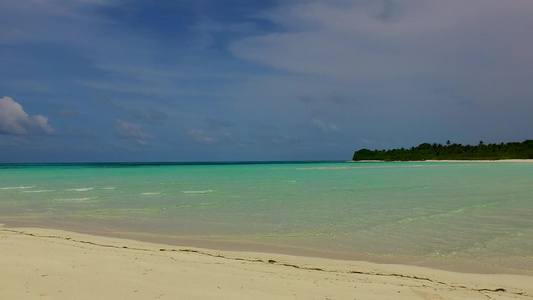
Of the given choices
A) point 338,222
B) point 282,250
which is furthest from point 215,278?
point 338,222

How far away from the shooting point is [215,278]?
18.9 ft

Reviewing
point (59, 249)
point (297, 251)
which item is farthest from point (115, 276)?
point (297, 251)

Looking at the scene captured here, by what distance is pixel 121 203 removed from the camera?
56.7 feet

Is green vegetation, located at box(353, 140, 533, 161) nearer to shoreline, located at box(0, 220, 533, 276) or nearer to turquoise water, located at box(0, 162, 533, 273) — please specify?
turquoise water, located at box(0, 162, 533, 273)

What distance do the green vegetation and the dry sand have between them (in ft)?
433

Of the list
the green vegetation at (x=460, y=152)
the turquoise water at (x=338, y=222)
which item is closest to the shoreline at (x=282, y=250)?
the turquoise water at (x=338, y=222)

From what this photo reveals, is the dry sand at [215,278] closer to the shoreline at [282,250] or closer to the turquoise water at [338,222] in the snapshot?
the shoreline at [282,250]

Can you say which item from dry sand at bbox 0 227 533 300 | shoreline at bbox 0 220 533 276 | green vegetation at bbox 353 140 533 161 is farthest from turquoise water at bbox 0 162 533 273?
green vegetation at bbox 353 140 533 161

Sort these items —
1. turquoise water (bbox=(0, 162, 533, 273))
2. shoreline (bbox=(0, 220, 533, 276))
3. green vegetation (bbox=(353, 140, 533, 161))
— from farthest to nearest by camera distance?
green vegetation (bbox=(353, 140, 533, 161)) < turquoise water (bbox=(0, 162, 533, 273)) < shoreline (bbox=(0, 220, 533, 276))

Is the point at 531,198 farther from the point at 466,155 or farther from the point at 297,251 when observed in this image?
the point at 466,155

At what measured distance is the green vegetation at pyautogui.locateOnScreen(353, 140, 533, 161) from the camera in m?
121

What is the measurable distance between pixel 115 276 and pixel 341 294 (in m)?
3.32

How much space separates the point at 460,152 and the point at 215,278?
14376 centimetres

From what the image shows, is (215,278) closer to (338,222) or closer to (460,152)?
(338,222)
